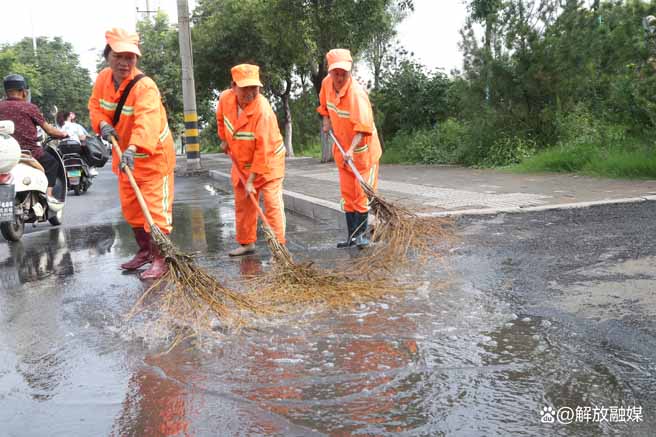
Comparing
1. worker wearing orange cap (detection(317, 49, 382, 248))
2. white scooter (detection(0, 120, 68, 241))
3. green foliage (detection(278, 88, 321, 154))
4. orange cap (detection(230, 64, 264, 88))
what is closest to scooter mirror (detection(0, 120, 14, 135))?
white scooter (detection(0, 120, 68, 241))

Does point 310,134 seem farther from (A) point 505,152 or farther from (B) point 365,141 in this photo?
(B) point 365,141

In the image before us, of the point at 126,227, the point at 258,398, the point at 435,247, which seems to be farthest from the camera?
the point at 126,227

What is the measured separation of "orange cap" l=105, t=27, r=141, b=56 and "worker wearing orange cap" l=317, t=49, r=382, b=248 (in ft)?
5.72

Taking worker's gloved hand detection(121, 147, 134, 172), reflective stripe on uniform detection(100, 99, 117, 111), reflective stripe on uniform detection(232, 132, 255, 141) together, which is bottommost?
worker's gloved hand detection(121, 147, 134, 172)

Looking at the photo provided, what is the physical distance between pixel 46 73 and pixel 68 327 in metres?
39.9

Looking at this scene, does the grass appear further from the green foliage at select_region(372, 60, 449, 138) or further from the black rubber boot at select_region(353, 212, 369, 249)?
the green foliage at select_region(372, 60, 449, 138)

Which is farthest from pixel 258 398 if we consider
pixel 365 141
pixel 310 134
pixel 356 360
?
pixel 310 134

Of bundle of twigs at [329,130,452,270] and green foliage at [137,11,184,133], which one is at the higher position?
green foliage at [137,11,184,133]

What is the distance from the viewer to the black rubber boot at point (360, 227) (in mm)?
6367

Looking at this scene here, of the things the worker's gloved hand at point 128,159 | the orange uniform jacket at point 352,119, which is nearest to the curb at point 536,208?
the orange uniform jacket at point 352,119

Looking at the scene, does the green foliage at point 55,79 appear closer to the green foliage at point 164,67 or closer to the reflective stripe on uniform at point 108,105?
the green foliage at point 164,67

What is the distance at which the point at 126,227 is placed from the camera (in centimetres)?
826

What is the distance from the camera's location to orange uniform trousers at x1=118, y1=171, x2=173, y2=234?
5.38m

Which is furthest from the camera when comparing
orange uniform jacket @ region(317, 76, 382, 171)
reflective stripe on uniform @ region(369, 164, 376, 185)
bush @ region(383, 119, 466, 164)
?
bush @ region(383, 119, 466, 164)
